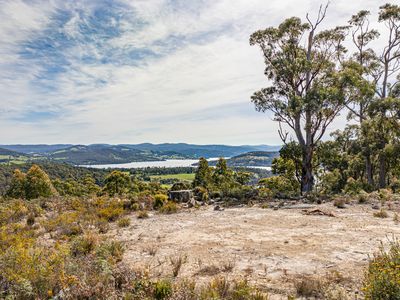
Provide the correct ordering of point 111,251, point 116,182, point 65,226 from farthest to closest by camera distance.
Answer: point 116,182, point 65,226, point 111,251

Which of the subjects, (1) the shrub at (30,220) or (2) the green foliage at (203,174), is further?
(2) the green foliage at (203,174)

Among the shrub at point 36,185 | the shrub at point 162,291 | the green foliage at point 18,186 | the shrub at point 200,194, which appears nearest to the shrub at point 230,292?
the shrub at point 162,291

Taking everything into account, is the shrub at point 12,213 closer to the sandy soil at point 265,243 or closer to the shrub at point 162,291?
the sandy soil at point 265,243

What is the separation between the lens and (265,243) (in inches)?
345

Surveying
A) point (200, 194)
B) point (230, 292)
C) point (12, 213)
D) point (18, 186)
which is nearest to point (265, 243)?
point (230, 292)

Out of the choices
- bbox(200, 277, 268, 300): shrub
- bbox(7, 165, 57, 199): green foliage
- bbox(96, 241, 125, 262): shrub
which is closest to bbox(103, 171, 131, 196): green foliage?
bbox(7, 165, 57, 199): green foliage

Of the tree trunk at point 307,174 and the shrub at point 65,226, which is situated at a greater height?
the tree trunk at point 307,174

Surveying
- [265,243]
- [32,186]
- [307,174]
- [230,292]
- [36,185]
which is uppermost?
[307,174]

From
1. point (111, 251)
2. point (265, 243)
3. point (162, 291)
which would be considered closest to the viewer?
point (162, 291)

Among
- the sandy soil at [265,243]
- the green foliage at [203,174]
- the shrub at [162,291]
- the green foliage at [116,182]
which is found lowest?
the green foliage at [116,182]

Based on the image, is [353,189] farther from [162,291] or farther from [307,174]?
[162,291]

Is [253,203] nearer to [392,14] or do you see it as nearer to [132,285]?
[132,285]

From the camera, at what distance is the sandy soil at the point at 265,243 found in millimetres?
6438

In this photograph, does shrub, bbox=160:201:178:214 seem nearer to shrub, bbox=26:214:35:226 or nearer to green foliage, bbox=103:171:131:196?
shrub, bbox=26:214:35:226
